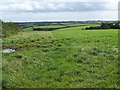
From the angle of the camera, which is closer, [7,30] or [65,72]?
[65,72]

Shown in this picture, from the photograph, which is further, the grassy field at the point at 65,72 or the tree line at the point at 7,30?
the tree line at the point at 7,30

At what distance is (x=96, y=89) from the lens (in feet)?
47.8

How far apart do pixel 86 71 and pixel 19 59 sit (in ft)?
23.7

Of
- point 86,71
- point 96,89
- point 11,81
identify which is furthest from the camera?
point 86,71

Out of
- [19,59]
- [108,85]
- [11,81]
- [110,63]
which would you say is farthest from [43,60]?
[108,85]

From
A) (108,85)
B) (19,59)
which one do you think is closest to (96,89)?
(108,85)

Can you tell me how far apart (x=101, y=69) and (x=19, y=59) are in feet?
24.9

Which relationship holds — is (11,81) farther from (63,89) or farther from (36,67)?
(36,67)

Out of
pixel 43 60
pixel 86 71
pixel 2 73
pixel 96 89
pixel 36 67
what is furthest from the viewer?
pixel 43 60

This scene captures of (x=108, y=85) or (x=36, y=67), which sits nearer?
(x=108, y=85)

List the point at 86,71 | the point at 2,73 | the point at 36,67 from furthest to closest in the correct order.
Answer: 1. the point at 36,67
2. the point at 86,71
3. the point at 2,73

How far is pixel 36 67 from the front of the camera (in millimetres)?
20156

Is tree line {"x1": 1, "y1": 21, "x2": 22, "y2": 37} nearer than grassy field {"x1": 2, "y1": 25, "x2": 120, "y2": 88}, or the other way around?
grassy field {"x1": 2, "y1": 25, "x2": 120, "y2": 88}

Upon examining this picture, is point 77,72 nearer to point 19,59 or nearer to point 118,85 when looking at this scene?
point 118,85
